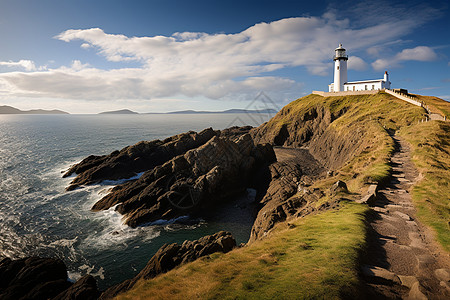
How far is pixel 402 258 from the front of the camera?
34.8 ft

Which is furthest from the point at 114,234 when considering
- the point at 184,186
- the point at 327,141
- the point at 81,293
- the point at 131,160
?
the point at 327,141

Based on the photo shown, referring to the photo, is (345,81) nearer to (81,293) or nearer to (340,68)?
(340,68)

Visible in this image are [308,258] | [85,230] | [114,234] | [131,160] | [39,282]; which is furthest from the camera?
[131,160]

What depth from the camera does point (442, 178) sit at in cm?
1958

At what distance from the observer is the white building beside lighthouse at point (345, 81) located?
8894cm

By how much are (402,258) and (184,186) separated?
35150 millimetres

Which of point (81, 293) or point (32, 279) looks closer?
point (81, 293)

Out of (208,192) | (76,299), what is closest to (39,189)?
(208,192)

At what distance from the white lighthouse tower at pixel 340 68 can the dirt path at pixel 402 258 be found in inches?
3768

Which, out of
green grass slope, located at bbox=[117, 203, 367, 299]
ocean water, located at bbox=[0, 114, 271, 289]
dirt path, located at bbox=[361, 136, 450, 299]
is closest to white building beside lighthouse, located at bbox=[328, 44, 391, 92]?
ocean water, located at bbox=[0, 114, 271, 289]

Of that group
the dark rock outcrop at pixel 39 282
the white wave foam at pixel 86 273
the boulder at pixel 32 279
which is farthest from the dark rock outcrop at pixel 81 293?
the white wave foam at pixel 86 273

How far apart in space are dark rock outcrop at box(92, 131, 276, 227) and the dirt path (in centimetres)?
2998

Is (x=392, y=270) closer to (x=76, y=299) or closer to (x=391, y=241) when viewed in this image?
(x=391, y=241)

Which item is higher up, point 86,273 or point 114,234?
point 114,234
